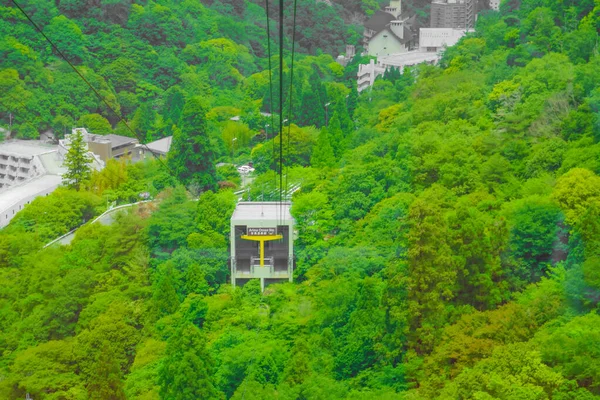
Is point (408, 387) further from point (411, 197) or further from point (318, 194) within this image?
point (318, 194)

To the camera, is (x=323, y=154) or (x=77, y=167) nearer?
(x=323, y=154)

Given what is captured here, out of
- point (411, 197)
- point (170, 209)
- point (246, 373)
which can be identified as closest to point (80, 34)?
point (170, 209)

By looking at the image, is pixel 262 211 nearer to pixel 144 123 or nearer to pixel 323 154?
pixel 323 154

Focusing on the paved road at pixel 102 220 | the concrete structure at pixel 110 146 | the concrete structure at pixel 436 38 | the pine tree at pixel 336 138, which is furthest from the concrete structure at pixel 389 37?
the paved road at pixel 102 220

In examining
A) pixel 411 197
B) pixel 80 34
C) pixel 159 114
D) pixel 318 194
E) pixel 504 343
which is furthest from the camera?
pixel 80 34

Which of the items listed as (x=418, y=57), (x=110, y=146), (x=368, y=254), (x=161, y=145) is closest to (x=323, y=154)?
(x=368, y=254)
